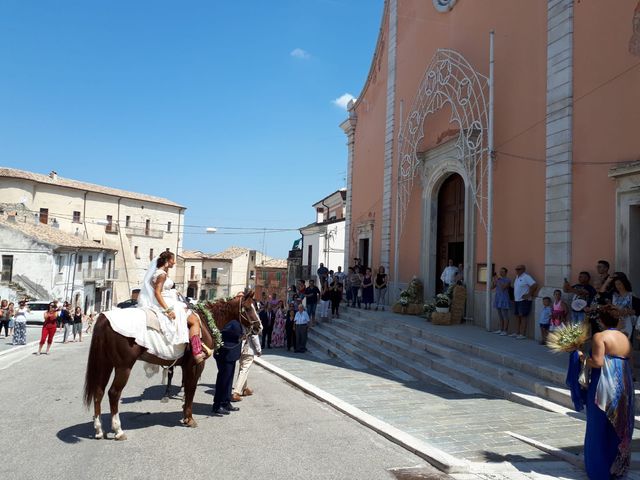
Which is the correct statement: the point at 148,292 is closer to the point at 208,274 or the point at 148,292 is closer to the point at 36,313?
the point at 36,313

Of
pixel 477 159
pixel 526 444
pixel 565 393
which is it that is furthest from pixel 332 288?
pixel 526 444

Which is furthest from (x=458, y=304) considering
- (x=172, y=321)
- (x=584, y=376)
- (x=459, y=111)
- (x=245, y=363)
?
(x=172, y=321)

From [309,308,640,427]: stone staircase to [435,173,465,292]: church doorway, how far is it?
2.80 m

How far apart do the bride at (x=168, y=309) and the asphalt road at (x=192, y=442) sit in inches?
41.7

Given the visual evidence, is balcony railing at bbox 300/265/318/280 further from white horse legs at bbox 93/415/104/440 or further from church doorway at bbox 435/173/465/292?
white horse legs at bbox 93/415/104/440

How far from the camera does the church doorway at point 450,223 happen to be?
15.4m

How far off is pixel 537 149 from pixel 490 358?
16.8ft

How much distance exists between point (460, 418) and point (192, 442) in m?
3.40

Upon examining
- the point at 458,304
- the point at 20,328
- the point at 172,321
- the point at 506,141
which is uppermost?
the point at 506,141

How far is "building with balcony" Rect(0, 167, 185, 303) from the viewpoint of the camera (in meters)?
44.0

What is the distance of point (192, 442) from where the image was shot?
5387 millimetres

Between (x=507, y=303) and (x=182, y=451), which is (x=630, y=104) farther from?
(x=182, y=451)

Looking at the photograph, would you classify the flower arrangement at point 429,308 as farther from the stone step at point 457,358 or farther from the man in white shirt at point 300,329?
the man in white shirt at point 300,329

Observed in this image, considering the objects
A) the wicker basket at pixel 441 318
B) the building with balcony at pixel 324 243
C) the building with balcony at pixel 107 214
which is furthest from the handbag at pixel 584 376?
the building with balcony at pixel 107 214
